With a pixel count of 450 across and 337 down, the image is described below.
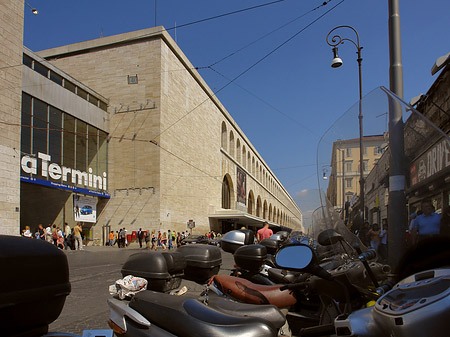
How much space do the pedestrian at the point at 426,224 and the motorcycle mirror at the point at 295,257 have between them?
48cm

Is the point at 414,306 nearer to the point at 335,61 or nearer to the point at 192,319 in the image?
the point at 192,319

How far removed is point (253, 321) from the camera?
1.44 m

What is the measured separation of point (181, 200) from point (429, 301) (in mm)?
30484

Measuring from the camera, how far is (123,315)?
194cm

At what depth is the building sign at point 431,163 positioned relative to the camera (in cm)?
129

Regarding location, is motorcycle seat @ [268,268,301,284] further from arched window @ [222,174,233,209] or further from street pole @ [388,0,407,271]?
arched window @ [222,174,233,209]

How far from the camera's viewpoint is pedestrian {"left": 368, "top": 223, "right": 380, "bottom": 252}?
1.48 metres

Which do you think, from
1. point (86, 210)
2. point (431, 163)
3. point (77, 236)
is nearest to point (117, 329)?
point (431, 163)

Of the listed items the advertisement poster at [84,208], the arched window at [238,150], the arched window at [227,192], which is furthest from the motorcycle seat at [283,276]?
the arched window at [238,150]

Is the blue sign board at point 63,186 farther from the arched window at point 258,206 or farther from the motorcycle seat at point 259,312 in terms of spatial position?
the arched window at point 258,206

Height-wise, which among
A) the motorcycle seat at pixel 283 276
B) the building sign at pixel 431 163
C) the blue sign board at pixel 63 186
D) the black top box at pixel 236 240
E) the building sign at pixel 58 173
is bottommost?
the motorcycle seat at pixel 283 276

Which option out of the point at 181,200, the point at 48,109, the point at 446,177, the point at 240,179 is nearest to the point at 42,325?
the point at 446,177

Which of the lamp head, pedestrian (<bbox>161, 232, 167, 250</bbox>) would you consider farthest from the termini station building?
the lamp head

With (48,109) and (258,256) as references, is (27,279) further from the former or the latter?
(48,109)
